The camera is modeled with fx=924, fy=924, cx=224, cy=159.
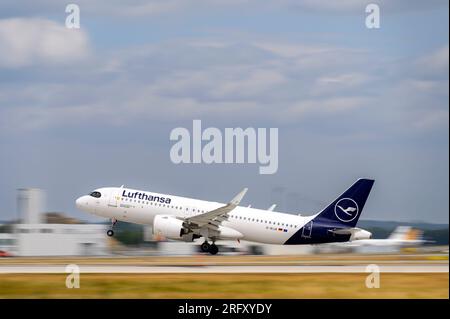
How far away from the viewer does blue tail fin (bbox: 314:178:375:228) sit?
180 ft

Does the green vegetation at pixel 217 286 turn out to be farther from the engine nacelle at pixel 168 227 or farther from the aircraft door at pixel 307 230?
the aircraft door at pixel 307 230

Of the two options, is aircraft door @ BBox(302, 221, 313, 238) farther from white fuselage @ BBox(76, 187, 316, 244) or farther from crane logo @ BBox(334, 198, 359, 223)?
crane logo @ BBox(334, 198, 359, 223)

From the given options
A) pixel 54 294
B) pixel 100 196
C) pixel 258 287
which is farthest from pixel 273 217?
pixel 54 294

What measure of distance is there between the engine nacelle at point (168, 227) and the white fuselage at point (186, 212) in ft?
5.34

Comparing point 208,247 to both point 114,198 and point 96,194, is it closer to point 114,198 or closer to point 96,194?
point 114,198

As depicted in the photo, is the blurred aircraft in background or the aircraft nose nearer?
the aircraft nose

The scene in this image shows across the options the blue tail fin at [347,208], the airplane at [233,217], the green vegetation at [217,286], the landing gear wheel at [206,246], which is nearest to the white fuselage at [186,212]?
the airplane at [233,217]

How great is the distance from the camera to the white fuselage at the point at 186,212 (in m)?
55.1

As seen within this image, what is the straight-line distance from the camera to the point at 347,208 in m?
54.9

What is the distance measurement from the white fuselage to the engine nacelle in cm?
163

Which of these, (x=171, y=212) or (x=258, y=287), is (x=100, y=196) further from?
(x=258, y=287)

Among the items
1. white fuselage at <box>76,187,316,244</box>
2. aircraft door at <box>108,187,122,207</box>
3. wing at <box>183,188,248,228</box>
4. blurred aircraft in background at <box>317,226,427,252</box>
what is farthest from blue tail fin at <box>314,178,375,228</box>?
blurred aircraft in background at <box>317,226,427,252</box>
